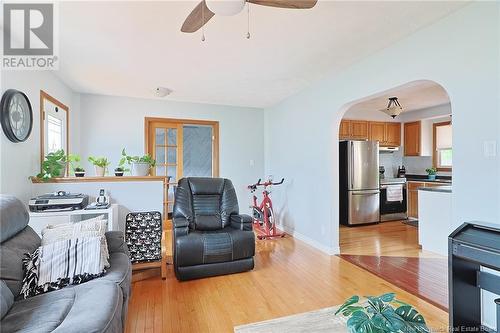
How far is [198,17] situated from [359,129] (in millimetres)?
4771

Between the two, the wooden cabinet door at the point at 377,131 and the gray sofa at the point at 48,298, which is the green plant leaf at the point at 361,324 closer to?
the gray sofa at the point at 48,298

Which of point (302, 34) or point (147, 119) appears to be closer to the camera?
point (302, 34)

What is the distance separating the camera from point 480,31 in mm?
2006

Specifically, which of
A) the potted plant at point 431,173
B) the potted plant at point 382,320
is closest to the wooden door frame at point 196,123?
the potted plant at point 431,173

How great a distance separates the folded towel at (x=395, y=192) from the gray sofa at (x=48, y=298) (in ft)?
16.9

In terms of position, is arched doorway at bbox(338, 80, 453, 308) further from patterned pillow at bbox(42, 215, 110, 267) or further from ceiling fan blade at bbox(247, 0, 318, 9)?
patterned pillow at bbox(42, 215, 110, 267)

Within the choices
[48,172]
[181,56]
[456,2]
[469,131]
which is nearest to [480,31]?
[456,2]

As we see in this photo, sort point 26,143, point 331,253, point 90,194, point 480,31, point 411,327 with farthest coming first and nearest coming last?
point 331,253 → point 90,194 → point 26,143 → point 480,31 → point 411,327

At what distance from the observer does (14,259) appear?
167 centimetres

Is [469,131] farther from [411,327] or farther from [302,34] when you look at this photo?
[411,327]

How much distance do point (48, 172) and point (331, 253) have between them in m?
3.57

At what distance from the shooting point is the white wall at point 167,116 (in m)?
4.72

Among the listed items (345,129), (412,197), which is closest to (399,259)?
(412,197)

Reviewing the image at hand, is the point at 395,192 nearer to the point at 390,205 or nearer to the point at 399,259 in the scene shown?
the point at 390,205
